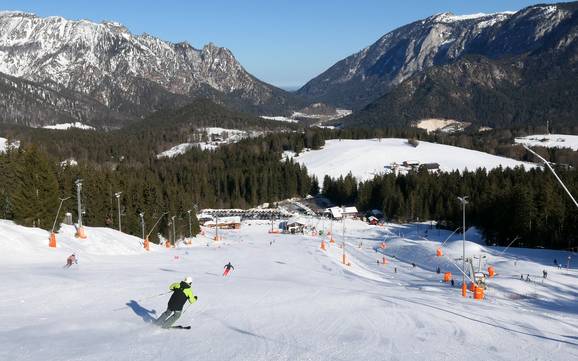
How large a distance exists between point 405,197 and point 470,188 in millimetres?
20095

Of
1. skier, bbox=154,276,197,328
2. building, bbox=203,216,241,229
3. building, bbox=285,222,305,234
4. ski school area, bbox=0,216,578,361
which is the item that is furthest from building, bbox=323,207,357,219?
skier, bbox=154,276,197,328

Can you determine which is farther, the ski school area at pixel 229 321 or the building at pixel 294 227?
the building at pixel 294 227

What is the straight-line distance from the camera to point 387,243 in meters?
81.2

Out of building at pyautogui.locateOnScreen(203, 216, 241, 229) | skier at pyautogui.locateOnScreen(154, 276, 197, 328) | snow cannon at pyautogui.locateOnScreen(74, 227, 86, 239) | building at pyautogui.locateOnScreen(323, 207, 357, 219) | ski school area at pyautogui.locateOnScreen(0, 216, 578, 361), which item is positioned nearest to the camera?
ski school area at pyautogui.locateOnScreen(0, 216, 578, 361)

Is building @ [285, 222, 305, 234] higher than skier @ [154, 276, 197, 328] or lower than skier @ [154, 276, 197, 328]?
lower

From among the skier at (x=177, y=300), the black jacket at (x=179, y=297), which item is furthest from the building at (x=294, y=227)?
the black jacket at (x=179, y=297)

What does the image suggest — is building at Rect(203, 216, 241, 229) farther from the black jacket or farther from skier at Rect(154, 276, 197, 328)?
the black jacket

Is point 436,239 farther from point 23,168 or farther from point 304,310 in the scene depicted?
point 304,310

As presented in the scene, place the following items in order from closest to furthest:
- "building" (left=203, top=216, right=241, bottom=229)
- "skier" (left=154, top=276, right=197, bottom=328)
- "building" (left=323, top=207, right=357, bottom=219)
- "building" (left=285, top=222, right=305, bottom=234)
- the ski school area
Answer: the ski school area → "skier" (left=154, top=276, right=197, bottom=328) → "building" (left=285, top=222, right=305, bottom=234) → "building" (left=203, top=216, right=241, bottom=229) → "building" (left=323, top=207, right=357, bottom=219)

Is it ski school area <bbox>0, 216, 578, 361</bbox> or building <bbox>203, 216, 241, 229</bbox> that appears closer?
ski school area <bbox>0, 216, 578, 361</bbox>

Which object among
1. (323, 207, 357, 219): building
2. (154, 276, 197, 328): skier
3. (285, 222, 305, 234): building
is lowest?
(285, 222, 305, 234): building

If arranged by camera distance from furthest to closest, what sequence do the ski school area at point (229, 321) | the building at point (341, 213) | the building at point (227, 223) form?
1. the building at point (341, 213)
2. the building at point (227, 223)
3. the ski school area at point (229, 321)

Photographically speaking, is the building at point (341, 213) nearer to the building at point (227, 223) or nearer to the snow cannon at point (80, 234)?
the building at point (227, 223)

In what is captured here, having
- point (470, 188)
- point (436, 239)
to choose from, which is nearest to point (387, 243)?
point (436, 239)
